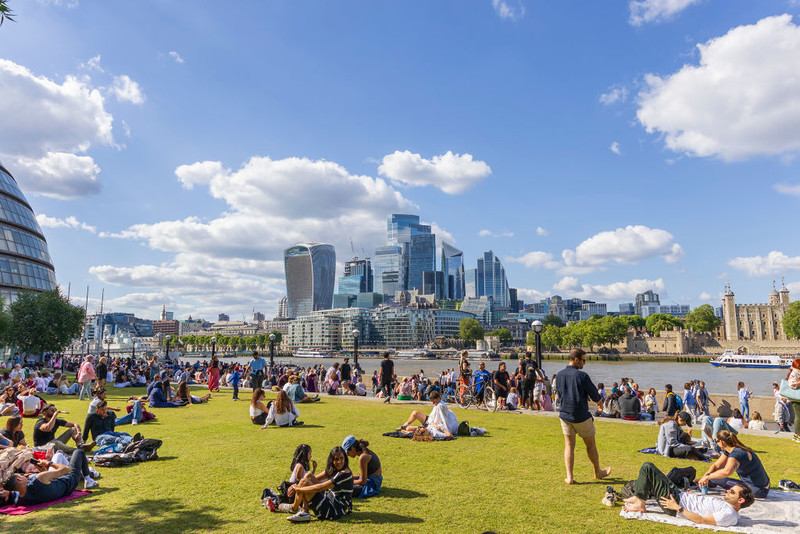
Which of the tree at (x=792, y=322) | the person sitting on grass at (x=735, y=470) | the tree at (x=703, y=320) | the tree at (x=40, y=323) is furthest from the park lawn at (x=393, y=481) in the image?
the tree at (x=703, y=320)

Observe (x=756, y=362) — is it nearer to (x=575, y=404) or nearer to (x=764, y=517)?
(x=764, y=517)

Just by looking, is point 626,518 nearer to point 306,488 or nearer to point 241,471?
point 306,488

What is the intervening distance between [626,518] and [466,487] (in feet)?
7.57

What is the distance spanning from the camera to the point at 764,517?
6.12 m

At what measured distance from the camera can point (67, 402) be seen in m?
18.6

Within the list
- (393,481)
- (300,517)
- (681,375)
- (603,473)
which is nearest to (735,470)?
(603,473)

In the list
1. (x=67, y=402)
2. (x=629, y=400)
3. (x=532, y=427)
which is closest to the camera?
(x=532, y=427)

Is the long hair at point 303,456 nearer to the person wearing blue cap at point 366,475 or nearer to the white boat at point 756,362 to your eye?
the person wearing blue cap at point 366,475

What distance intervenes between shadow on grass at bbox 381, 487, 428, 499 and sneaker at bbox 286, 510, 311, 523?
1.34 meters

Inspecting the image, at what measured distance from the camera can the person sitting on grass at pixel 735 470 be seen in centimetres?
678

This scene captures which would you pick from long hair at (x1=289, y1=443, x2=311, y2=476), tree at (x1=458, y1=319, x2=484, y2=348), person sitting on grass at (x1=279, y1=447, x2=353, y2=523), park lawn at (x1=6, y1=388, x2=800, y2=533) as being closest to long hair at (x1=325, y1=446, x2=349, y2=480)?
person sitting on grass at (x1=279, y1=447, x2=353, y2=523)

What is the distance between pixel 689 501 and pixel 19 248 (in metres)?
64.5

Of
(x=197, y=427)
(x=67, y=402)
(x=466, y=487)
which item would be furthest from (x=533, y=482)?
(x=67, y=402)

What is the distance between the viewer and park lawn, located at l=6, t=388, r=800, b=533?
6.00 meters
